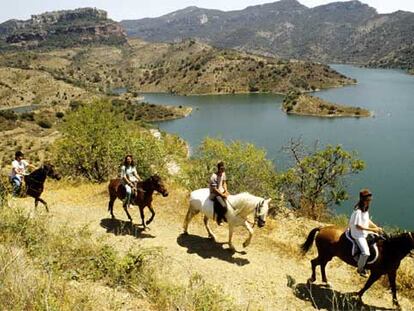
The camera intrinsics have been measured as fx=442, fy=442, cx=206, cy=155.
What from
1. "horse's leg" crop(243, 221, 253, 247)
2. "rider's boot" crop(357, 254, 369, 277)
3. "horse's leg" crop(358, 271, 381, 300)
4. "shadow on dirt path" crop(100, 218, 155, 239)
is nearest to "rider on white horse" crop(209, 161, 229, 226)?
"horse's leg" crop(243, 221, 253, 247)

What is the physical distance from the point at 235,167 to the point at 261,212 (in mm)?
13662

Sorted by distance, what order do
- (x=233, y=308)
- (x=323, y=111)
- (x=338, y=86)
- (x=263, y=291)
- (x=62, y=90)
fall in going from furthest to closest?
(x=338, y=86) < (x=62, y=90) < (x=323, y=111) < (x=263, y=291) < (x=233, y=308)

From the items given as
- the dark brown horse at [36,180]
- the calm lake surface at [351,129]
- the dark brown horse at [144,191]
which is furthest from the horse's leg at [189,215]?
the calm lake surface at [351,129]

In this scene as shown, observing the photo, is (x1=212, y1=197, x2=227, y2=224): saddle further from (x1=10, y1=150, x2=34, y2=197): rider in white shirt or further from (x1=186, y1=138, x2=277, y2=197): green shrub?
(x1=186, y1=138, x2=277, y2=197): green shrub

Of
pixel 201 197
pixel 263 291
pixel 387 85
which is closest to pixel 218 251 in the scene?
pixel 201 197

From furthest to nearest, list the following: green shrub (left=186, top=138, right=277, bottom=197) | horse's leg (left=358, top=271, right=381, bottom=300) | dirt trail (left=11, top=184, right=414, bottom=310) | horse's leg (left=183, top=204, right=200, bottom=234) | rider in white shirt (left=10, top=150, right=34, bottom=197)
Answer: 1. green shrub (left=186, top=138, right=277, bottom=197)
2. rider in white shirt (left=10, top=150, right=34, bottom=197)
3. horse's leg (left=183, top=204, right=200, bottom=234)
4. dirt trail (left=11, top=184, right=414, bottom=310)
5. horse's leg (left=358, top=271, right=381, bottom=300)

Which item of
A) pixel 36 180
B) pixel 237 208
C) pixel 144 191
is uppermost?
pixel 237 208

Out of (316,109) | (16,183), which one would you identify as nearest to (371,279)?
(16,183)

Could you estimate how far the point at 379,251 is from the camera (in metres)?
10.5

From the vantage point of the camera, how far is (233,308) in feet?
26.7

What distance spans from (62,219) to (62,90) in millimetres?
140310

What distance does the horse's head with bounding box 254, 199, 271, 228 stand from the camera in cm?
1224

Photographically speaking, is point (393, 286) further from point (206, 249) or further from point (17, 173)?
point (17, 173)

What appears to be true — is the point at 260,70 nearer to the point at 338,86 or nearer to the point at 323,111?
the point at 338,86
